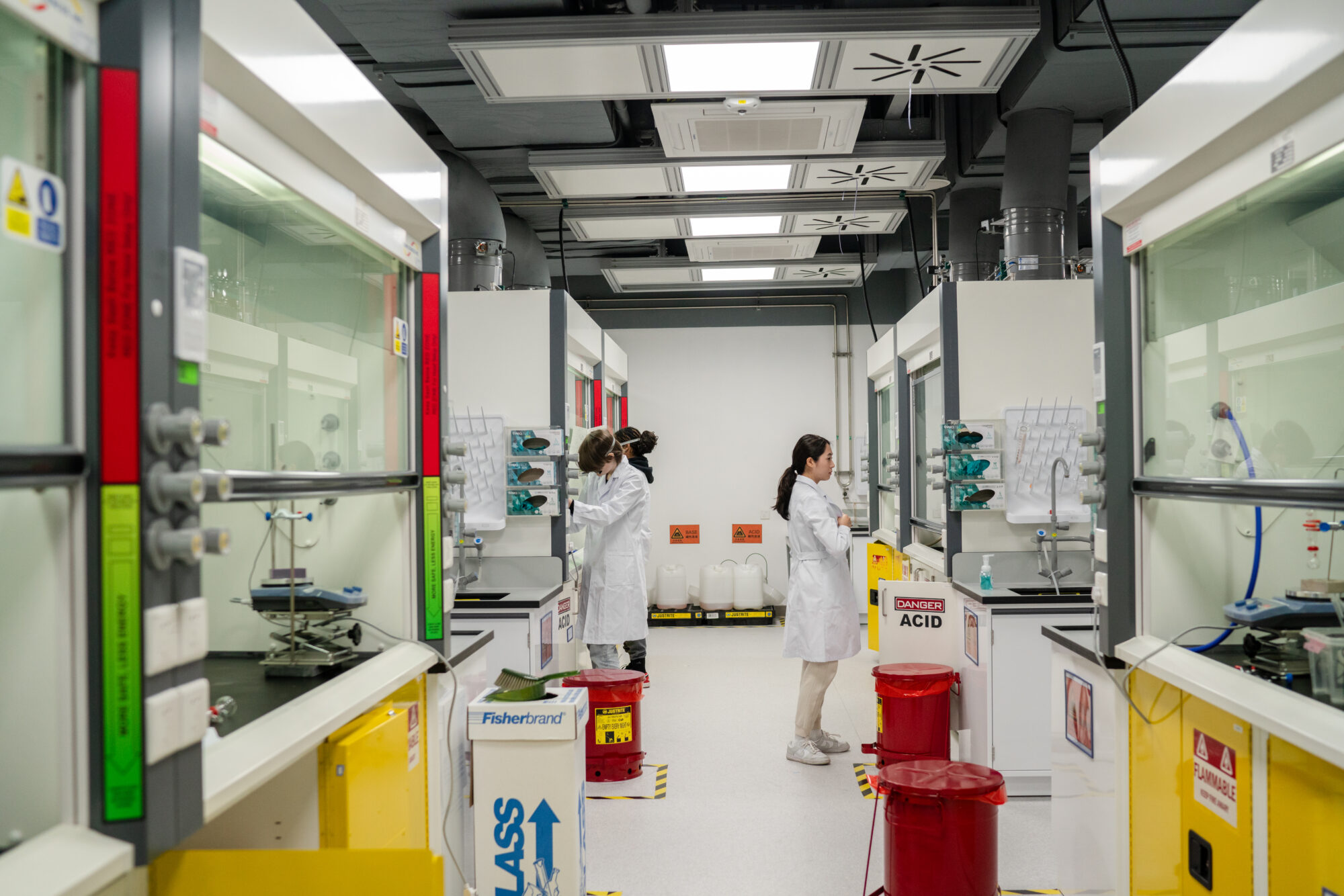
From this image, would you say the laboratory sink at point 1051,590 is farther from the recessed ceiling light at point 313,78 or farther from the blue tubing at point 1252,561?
the recessed ceiling light at point 313,78

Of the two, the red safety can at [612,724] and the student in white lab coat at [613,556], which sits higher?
the student in white lab coat at [613,556]

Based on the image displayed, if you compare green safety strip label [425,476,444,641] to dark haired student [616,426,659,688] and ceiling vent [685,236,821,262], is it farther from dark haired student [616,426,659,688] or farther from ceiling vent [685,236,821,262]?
ceiling vent [685,236,821,262]

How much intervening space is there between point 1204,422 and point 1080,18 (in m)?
1.81

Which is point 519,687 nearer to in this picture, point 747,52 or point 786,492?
point 786,492

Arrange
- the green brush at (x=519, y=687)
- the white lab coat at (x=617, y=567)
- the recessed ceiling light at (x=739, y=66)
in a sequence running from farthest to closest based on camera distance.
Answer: the white lab coat at (x=617, y=567)
the recessed ceiling light at (x=739, y=66)
the green brush at (x=519, y=687)

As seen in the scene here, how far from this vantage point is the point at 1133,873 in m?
2.26

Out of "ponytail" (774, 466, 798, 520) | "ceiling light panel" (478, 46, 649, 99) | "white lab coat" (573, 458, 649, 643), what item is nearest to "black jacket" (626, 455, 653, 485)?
"white lab coat" (573, 458, 649, 643)

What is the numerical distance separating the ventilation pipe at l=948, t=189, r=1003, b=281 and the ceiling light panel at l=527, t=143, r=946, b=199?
0.92 metres

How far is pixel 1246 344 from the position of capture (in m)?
2.20

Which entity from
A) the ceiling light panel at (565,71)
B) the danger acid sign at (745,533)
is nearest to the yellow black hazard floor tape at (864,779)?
the ceiling light panel at (565,71)

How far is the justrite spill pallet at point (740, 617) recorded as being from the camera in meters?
7.51

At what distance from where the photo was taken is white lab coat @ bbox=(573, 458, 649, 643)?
4.64m

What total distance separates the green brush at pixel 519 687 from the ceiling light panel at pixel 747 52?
6.69ft

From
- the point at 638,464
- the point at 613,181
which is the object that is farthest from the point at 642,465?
the point at 613,181
